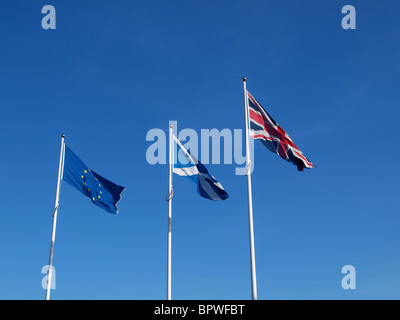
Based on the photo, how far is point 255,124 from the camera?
2581cm

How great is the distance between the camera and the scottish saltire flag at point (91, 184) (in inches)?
1179

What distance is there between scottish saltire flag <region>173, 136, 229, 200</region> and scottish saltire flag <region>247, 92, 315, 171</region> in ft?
13.5

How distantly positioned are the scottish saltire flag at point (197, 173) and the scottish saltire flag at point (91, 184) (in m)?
4.35

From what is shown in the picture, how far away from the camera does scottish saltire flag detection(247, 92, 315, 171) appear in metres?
25.8

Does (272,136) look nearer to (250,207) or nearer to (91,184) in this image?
(250,207)

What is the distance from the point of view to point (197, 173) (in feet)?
92.9

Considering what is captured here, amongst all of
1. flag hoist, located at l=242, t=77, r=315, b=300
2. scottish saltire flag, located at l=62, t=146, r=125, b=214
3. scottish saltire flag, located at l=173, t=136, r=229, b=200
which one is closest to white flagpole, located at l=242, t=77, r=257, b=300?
flag hoist, located at l=242, t=77, r=315, b=300

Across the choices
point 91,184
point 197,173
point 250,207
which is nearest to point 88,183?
point 91,184

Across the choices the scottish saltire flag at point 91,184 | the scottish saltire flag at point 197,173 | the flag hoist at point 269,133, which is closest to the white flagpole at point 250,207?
the flag hoist at point 269,133

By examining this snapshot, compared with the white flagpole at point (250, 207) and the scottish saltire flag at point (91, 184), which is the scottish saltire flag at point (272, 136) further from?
the scottish saltire flag at point (91, 184)
